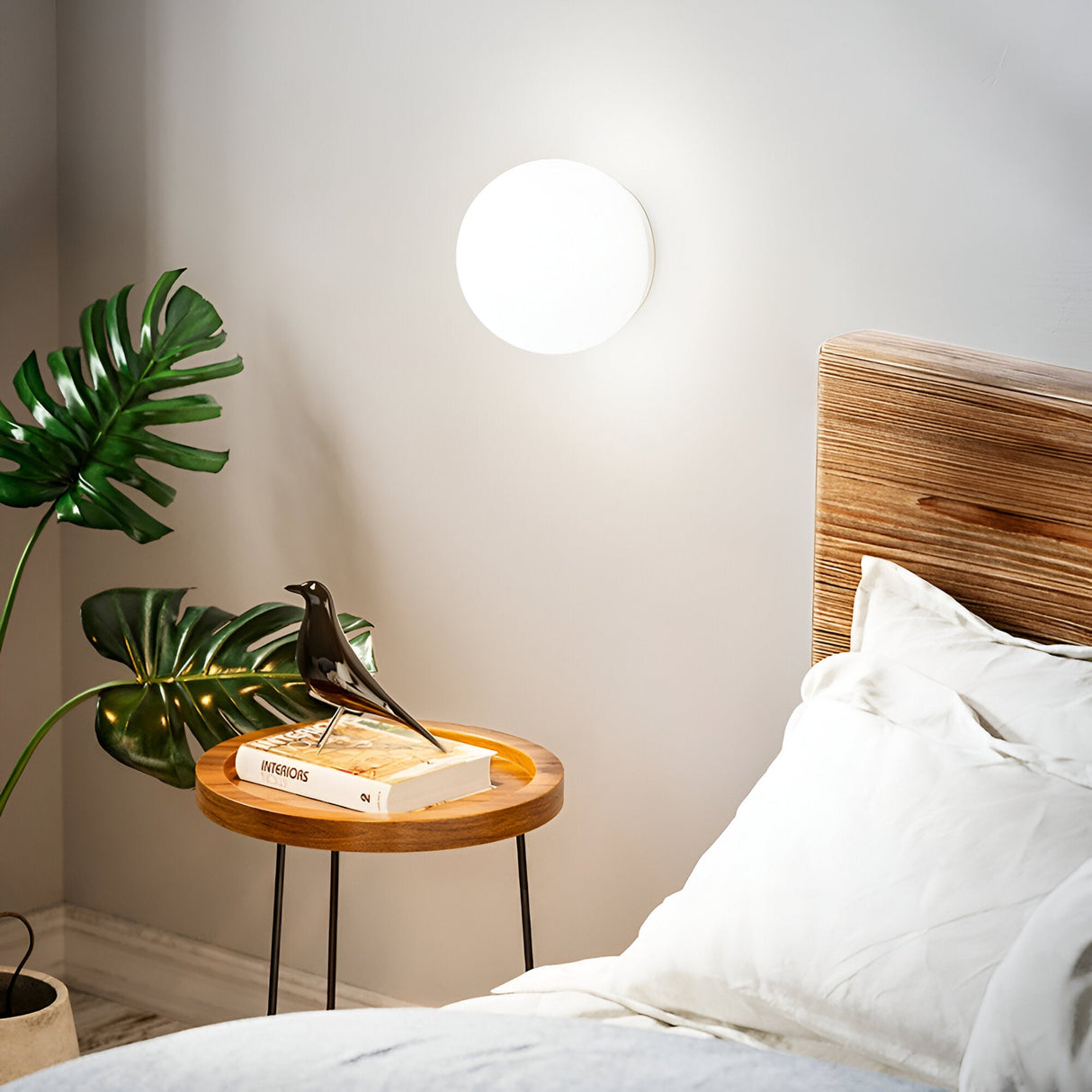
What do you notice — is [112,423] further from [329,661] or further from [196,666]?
[329,661]

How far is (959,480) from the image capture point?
1400mm

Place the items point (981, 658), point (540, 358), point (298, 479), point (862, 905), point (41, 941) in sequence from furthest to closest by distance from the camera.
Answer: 1. point (41, 941)
2. point (298, 479)
3. point (540, 358)
4. point (981, 658)
5. point (862, 905)

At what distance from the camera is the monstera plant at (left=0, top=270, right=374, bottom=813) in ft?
5.14

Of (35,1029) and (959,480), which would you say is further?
(35,1029)

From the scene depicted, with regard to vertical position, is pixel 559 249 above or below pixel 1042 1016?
above

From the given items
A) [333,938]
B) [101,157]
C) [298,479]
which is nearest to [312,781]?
[333,938]

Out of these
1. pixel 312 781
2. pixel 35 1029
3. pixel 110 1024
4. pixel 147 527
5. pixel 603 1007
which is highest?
pixel 147 527

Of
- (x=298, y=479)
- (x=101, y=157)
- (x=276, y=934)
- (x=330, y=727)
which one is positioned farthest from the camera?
(x=101, y=157)

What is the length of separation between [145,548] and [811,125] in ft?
4.42

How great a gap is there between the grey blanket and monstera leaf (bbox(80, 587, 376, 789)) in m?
0.76

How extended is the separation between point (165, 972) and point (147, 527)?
39.1 inches

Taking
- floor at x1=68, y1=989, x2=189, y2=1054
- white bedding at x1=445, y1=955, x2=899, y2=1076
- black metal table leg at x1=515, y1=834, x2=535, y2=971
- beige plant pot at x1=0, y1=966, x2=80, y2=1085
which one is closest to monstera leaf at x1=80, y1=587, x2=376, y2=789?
black metal table leg at x1=515, y1=834, x2=535, y2=971

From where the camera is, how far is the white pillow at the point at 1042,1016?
722 millimetres

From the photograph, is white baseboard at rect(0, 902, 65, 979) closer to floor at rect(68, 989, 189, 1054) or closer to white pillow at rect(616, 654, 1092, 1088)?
floor at rect(68, 989, 189, 1054)
